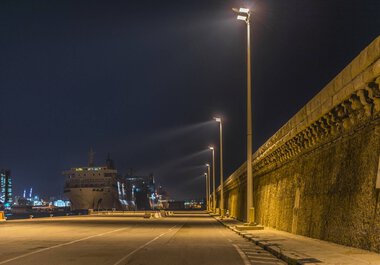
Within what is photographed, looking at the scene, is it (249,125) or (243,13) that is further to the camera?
(249,125)

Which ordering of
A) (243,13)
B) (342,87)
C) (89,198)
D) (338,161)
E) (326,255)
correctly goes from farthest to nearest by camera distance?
1. (89,198)
2. (243,13)
3. (338,161)
4. (342,87)
5. (326,255)

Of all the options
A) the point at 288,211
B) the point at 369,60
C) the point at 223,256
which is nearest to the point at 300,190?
the point at 288,211

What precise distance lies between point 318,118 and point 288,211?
880 cm

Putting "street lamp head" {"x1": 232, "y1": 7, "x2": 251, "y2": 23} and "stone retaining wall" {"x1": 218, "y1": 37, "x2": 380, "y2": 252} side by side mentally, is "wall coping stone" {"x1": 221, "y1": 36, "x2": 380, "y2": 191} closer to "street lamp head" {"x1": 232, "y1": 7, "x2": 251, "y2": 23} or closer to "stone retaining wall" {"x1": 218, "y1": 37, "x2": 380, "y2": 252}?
"stone retaining wall" {"x1": 218, "y1": 37, "x2": 380, "y2": 252}

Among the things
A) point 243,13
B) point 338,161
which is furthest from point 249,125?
point 338,161

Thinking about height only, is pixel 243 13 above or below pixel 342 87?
above

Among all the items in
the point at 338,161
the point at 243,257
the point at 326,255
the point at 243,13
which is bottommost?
the point at 243,257

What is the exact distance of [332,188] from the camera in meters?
20.6

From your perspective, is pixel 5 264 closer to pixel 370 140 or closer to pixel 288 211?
pixel 370 140

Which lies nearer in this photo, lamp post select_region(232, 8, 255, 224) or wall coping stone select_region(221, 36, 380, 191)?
wall coping stone select_region(221, 36, 380, 191)

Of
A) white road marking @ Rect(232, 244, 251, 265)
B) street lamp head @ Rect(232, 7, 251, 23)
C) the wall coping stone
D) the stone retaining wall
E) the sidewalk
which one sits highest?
street lamp head @ Rect(232, 7, 251, 23)

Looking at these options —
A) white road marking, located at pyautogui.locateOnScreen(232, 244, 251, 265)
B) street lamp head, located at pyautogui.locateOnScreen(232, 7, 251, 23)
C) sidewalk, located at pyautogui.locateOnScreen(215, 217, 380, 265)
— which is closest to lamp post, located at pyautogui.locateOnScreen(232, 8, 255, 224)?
street lamp head, located at pyautogui.locateOnScreen(232, 7, 251, 23)

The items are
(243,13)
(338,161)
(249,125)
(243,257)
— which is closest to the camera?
(243,257)

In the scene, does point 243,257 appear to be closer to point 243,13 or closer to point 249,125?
point 249,125
